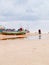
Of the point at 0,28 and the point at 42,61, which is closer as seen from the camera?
the point at 42,61

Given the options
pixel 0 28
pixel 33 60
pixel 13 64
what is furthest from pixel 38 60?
pixel 0 28

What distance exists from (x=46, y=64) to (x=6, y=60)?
2.10 metres

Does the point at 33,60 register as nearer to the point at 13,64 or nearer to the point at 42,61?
the point at 42,61

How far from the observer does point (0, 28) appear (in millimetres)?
58125

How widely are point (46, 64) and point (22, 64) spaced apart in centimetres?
105

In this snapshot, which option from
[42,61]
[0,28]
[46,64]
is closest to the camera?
[46,64]

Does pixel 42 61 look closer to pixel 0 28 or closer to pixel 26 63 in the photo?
pixel 26 63

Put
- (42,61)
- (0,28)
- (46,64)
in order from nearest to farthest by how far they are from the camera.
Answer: (46,64)
(42,61)
(0,28)

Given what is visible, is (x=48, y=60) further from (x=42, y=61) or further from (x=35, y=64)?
(x=35, y=64)

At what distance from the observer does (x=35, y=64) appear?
829 cm

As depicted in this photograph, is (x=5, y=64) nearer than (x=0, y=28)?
Yes

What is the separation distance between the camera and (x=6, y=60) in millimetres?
9234

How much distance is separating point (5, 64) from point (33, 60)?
147 centimetres

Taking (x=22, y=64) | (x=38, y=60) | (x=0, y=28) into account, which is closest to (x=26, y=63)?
(x=22, y=64)
